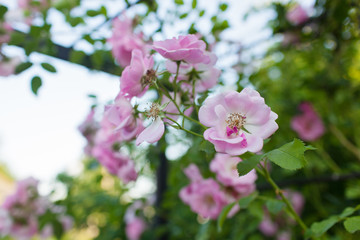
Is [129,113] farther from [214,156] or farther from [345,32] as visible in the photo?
[345,32]

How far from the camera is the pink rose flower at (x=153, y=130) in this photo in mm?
480

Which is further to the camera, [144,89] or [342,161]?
[342,161]

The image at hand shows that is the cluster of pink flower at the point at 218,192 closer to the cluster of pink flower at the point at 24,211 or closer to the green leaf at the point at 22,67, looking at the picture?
the green leaf at the point at 22,67

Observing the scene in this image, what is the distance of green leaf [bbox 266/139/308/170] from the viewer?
428 millimetres

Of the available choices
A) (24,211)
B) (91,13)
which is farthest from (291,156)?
(24,211)

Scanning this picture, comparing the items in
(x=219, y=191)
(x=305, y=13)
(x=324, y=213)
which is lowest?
(x=324, y=213)

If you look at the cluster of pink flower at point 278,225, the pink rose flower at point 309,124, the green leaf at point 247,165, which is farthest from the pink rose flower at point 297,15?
the green leaf at point 247,165

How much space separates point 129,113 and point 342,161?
4.60 feet

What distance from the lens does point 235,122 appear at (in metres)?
0.51

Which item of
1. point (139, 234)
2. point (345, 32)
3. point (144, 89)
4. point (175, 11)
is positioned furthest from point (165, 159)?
point (345, 32)

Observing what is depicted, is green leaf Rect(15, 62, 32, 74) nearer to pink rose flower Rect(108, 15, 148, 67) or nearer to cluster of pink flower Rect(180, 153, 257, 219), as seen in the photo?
pink rose flower Rect(108, 15, 148, 67)

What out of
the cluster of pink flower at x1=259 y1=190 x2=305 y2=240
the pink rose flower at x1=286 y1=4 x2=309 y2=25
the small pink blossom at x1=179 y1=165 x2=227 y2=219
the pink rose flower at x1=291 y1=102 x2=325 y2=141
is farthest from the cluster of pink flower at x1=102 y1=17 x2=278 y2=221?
the pink rose flower at x1=286 y1=4 x2=309 y2=25

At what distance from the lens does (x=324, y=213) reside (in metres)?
1.29

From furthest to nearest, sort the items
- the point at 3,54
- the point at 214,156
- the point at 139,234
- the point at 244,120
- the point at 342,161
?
the point at 342,161 < the point at 139,234 < the point at 3,54 < the point at 214,156 < the point at 244,120
